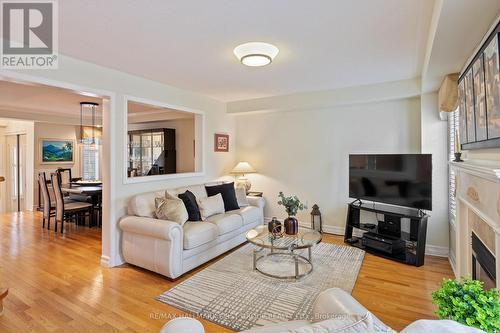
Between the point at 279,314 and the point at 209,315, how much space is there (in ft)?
1.99

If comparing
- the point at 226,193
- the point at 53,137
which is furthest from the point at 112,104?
the point at 53,137

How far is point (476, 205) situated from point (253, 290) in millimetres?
2043

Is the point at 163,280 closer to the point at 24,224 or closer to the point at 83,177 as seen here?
the point at 24,224

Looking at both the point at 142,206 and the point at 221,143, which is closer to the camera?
the point at 142,206

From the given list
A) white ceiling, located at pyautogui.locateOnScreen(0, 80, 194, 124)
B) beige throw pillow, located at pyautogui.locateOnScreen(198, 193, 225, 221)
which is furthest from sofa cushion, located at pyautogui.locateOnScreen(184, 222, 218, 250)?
white ceiling, located at pyautogui.locateOnScreen(0, 80, 194, 124)

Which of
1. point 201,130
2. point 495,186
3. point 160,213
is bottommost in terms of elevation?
point 160,213

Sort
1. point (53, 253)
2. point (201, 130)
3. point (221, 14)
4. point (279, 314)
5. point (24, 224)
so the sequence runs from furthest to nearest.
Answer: point (24, 224)
point (201, 130)
point (53, 253)
point (279, 314)
point (221, 14)

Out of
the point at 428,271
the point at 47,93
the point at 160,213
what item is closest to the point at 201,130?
the point at 160,213

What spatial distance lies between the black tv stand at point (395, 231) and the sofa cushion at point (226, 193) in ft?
6.05

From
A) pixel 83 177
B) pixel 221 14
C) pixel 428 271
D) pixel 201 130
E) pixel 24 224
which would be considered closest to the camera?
pixel 221 14

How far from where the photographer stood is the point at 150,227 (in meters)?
2.98

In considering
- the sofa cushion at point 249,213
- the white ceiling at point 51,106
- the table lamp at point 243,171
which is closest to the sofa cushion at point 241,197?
the sofa cushion at point 249,213

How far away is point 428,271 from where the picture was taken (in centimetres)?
317

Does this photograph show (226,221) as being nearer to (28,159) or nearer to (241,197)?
(241,197)
